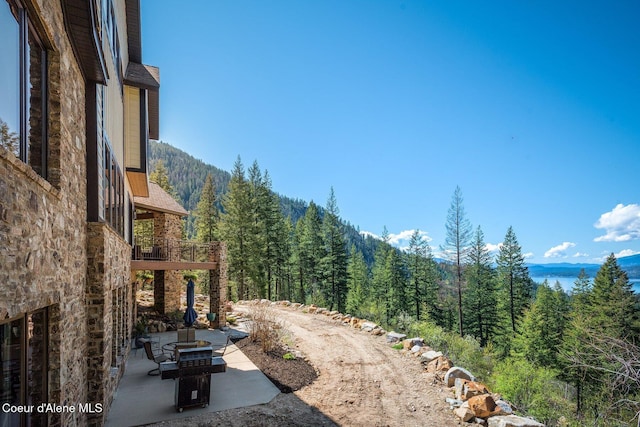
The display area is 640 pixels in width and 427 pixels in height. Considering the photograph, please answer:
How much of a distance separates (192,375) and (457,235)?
2777 cm

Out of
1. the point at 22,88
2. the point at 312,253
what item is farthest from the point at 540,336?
the point at 22,88

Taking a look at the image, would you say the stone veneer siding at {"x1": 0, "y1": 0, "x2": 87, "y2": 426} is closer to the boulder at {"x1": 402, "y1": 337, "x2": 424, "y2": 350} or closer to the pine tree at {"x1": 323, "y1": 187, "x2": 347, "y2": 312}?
the boulder at {"x1": 402, "y1": 337, "x2": 424, "y2": 350}

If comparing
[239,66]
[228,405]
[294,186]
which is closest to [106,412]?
[228,405]

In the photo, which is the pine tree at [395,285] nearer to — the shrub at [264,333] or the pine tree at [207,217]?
the pine tree at [207,217]

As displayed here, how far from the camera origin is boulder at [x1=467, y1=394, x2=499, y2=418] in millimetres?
6914

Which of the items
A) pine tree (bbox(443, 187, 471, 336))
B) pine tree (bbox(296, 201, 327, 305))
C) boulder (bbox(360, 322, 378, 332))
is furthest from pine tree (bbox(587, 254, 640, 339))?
pine tree (bbox(296, 201, 327, 305))

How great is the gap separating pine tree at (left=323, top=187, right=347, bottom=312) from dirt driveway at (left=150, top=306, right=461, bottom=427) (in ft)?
80.6

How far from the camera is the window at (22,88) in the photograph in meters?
2.75

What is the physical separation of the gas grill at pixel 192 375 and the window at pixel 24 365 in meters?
3.10

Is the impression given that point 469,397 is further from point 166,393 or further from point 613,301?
point 613,301

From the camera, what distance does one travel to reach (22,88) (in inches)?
124

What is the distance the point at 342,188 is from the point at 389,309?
48.6 feet

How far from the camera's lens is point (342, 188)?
37938 millimetres

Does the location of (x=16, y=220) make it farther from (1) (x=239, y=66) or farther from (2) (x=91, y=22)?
(1) (x=239, y=66)
